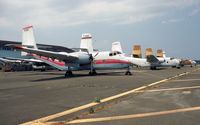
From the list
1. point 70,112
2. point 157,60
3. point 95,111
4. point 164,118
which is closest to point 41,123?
point 70,112

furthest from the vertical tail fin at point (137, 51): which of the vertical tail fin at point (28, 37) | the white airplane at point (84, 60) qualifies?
the vertical tail fin at point (28, 37)

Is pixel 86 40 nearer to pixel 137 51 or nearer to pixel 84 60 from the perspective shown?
pixel 84 60

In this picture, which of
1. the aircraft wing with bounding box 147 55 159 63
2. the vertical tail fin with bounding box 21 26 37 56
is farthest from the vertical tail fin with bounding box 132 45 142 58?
the vertical tail fin with bounding box 21 26 37 56

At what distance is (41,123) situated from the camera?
14.0 ft

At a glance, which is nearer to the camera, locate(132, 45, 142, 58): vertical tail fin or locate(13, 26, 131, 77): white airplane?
locate(13, 26, 131, 77): white airplane

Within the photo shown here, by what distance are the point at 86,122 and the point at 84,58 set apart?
632 inches

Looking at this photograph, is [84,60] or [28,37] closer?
[84,60]

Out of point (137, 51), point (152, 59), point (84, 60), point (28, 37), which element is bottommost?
point (84, 60)

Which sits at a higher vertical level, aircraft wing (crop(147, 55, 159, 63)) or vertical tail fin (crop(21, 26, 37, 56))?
vertical tail fin (crop(21, 26, 37, 56))

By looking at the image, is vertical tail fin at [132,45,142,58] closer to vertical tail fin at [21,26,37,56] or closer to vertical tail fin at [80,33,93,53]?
vertical tail fin at [80,33,93,53]

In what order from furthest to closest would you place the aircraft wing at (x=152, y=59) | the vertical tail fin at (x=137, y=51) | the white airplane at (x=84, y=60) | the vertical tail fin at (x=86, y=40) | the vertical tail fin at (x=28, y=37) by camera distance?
1. the vertical tail fin at (x=137, y=51)
2. the aircraft wing at (x=152, y=59)
3. the vertical tail fin at (x=86, y=40)
4. the vertical tail fin at (x=28, y=37)
5. the white airplane at (x=84, y=60)

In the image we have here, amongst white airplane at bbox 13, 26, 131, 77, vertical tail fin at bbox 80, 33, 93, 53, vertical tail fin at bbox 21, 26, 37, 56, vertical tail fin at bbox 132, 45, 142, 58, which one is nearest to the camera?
white airplane at bbox 13, 26, 131, 77

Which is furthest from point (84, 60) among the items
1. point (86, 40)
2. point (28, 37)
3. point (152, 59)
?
point (152, 59)

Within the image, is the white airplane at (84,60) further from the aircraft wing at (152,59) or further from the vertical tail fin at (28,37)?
the aircraft wing at (152,59)
